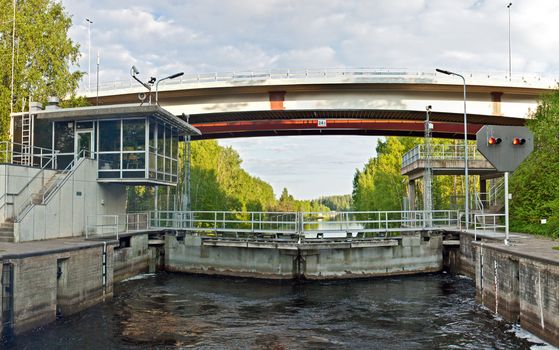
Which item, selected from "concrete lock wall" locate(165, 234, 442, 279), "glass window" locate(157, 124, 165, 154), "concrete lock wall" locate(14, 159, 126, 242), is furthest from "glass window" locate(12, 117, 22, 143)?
"concrete lock wall" locate(165, 234, 442, 279)

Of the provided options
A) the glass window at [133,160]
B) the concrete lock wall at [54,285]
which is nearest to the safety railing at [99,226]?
the glass window at [133,160]

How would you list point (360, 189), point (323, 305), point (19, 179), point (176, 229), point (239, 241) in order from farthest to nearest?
point (360, 189) < point (176, 229) < point (239, 241) < point (19, 179) < point (323, 305)

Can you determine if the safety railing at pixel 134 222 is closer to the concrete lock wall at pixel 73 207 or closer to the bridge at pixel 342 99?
the concrete lock wall at pixel 73 207

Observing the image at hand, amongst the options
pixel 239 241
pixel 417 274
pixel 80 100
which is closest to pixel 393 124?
pixel 417 274

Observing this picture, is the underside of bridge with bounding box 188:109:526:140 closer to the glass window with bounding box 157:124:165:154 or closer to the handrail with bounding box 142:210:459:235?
the handrail with bounding box 142:210:459:235

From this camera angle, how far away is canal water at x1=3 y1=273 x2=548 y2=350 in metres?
12.7

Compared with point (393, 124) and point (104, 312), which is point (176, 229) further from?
point (393, 124)

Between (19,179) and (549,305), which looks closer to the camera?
(549,305)

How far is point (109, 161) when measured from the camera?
75.7 ft

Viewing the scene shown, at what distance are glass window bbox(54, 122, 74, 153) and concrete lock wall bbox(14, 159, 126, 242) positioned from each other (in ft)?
7.08

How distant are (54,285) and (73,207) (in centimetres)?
751

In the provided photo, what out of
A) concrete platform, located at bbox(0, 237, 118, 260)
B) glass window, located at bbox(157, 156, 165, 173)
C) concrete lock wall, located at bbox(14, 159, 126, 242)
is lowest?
concrete platform, located at bbox(0, 237, 118, 260)

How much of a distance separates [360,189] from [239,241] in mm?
52367

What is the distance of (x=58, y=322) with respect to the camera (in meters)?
13.8
